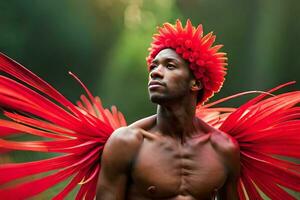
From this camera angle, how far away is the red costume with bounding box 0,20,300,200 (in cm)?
204

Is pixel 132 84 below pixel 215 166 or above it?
above

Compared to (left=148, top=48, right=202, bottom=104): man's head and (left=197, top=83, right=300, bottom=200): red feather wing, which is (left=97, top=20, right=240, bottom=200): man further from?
(left=197, top=83, right=300, bottom=200): red feather wing

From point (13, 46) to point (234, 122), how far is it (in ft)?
13.9

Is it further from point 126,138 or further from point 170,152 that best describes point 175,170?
point 126,138

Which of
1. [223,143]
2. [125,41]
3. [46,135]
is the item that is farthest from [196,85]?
[125,41]

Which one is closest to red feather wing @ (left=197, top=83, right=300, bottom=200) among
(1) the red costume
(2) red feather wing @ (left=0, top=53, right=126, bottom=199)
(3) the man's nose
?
(1) the red costume

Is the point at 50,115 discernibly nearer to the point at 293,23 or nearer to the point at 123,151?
the point at 123,151

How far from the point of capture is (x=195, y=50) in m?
2.06

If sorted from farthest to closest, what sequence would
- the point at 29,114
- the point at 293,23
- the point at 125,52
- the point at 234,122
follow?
the point at 125,52 < the point at 293,23 < the point at 234,122 < the point at 29,114

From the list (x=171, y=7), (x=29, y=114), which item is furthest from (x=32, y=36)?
(x=29, y=114)

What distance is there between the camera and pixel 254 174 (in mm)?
2260

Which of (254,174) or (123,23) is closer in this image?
(254,174)

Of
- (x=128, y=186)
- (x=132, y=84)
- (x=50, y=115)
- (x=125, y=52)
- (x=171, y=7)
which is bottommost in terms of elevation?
(x=128, y=186)

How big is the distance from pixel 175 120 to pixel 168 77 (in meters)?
0.17
